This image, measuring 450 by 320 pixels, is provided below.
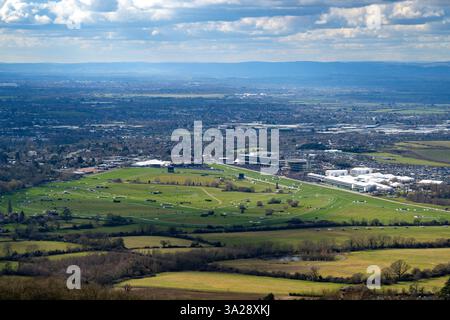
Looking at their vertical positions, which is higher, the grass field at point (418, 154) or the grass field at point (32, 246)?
the grass field at point (32, 246)

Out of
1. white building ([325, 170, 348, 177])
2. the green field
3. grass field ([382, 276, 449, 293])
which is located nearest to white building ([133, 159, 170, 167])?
the green field

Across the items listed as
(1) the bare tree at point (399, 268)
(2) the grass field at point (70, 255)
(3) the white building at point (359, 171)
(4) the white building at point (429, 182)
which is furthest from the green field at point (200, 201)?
(1) the bare tree at point (399, 268)

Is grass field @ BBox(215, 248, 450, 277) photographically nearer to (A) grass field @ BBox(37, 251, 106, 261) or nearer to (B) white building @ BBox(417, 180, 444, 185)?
(A) grass field @ BBox(37, 251, 106, 261)

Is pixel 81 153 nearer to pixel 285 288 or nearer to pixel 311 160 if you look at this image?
pixel 311 160

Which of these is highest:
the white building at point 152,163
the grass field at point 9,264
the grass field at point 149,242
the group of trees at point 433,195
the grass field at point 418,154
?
the grass field at point 9,264

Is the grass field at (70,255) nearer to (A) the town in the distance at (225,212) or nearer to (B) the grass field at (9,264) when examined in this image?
(A) the town in the distance at (225,212)

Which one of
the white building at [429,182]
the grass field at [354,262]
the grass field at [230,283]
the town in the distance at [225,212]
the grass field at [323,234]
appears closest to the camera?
the grass field at [230,283]
